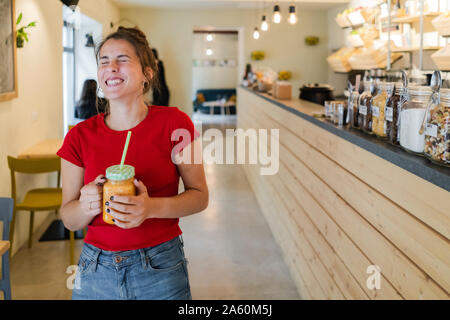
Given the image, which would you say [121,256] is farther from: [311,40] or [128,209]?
[311,40]

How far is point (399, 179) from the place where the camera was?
1569 mm

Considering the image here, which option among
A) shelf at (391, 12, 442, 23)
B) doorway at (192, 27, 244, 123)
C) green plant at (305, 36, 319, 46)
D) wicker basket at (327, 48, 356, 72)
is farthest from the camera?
doorway at (192, 27, 244, 123)

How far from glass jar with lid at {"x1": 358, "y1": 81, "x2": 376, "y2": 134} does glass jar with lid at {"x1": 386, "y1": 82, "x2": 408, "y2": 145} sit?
20cm

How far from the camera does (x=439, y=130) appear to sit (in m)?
1.39

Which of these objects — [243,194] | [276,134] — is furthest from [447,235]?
[243,194]

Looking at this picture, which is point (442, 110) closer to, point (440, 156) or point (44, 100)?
point (440, 156)

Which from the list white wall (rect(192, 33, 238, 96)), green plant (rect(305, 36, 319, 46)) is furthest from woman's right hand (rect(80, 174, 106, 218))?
white wall (rect(192, 33, 238, 96))

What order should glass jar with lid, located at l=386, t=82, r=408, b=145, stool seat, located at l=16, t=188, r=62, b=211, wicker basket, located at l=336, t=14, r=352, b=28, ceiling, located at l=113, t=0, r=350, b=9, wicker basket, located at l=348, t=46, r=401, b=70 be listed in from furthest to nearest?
ceiling, located at l=113, t=0, r=350, b=9 → wicker basket, located at l=336, t=14, r=352, b=28 → wicker basket, located at l=348, t=46, r=401, b=70 → stool seat, located at l=16, t=188, r=62, b=211 → glass jar with lid, located at l=386, t=82, r=408, b=145

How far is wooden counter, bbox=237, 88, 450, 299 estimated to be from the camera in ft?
4.50

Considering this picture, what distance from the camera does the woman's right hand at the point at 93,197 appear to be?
122 centimetres

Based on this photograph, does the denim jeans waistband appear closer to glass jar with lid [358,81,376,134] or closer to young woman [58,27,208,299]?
young woman [58,27,208,299]

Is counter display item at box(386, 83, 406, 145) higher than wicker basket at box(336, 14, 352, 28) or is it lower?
lower

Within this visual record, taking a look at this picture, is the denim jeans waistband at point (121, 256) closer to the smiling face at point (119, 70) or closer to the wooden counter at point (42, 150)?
the smiling face at point (119, 70)

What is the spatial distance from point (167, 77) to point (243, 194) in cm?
572
